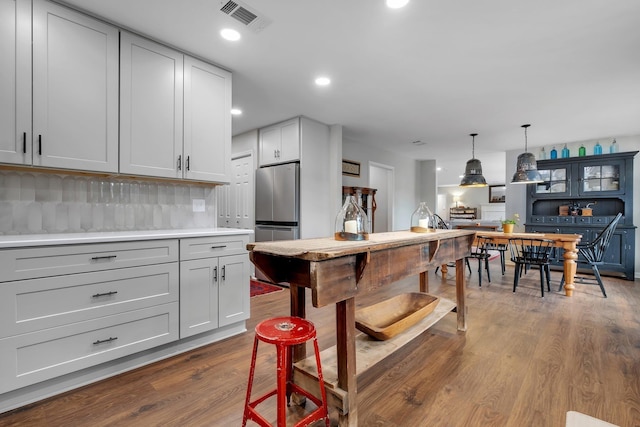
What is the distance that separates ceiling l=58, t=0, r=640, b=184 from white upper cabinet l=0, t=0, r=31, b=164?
36 cm

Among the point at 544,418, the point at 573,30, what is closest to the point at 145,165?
the point at 544,418

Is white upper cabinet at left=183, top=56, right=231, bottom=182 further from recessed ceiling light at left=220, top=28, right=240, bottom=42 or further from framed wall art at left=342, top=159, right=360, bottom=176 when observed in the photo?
framed wall art at left=342, top=159, right=360, bottom=176

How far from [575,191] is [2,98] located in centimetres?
760

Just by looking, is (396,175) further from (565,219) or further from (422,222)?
(422,222)

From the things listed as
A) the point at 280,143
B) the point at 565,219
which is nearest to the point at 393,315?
the point at 280,143

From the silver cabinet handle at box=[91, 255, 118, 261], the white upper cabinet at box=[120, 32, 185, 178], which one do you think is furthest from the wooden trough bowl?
the white upper cabinet at box=[120, 32, 185, 178]

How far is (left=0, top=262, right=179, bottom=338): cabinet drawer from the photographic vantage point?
1646 mm

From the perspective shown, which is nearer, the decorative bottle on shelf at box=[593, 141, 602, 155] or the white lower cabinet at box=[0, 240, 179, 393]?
the white lower cabinet at box=[0, 240, 179, 393]

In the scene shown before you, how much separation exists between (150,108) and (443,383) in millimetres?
3003

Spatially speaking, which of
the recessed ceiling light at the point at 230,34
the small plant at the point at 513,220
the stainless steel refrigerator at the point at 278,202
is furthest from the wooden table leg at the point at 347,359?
the small plant at the point at 513,220

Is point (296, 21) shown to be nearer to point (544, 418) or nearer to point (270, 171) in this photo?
point (270, 171)

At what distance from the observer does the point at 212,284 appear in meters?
2.48

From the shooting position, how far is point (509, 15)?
2.17 meters

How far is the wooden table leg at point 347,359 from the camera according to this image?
1.44 m
